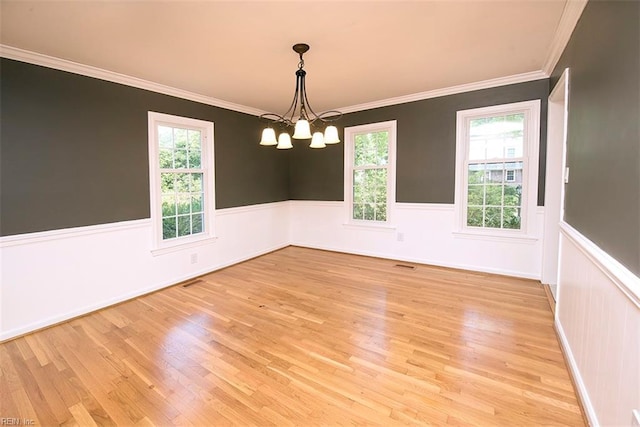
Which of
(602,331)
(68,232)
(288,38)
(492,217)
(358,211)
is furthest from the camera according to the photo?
(358,211)

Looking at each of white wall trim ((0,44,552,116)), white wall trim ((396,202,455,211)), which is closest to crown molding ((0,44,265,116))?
white wall trim ((0,44,552,116))

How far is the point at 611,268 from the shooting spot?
1.32 m

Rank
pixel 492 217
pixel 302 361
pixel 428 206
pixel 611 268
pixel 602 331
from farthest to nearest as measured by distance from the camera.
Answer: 1. pixel 428 206
2. pixel 492 217
3. pixel 302 361
4. pixel 602 331
5. pixel 611 268

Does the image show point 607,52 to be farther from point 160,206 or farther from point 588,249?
point 160,206

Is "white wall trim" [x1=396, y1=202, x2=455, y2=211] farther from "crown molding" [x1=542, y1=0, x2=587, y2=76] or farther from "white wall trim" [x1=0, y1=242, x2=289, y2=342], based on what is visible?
"white wall trim" [x1=0, y1=242, x2=289, y2=342]

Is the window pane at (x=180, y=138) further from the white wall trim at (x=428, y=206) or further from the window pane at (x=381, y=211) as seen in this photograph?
the white wall trim at (x=428, y=206)

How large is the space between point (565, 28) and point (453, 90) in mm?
1674

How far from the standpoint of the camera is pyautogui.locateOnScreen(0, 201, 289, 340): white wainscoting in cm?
262

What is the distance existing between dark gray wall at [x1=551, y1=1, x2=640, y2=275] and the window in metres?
2.62

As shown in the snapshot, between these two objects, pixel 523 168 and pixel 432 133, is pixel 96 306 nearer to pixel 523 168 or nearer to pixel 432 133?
pixel 432 133

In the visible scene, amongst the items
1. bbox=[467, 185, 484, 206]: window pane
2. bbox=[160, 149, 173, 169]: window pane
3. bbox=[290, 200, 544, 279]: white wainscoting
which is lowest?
bbox=[290, 200, 544, 279]: white wainscoting

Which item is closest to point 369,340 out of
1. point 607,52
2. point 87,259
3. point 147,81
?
point 607,52

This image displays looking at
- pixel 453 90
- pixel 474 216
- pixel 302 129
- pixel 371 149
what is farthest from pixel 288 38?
pixel 474 216

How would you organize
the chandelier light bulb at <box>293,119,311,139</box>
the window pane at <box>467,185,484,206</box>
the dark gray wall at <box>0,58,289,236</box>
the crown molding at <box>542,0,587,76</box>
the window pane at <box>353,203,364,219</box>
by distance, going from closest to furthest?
1. the crown molding at <box>542,0,587,76</box>
2. the chandelier light bulb at <box>293,119,311,139</box>
3. the dark gray wall at <box>0,58,289,236</box>
4. the window pane at <box>467,185,484,206</box>
5. the window pane at <box>353,203,364,219</box>
